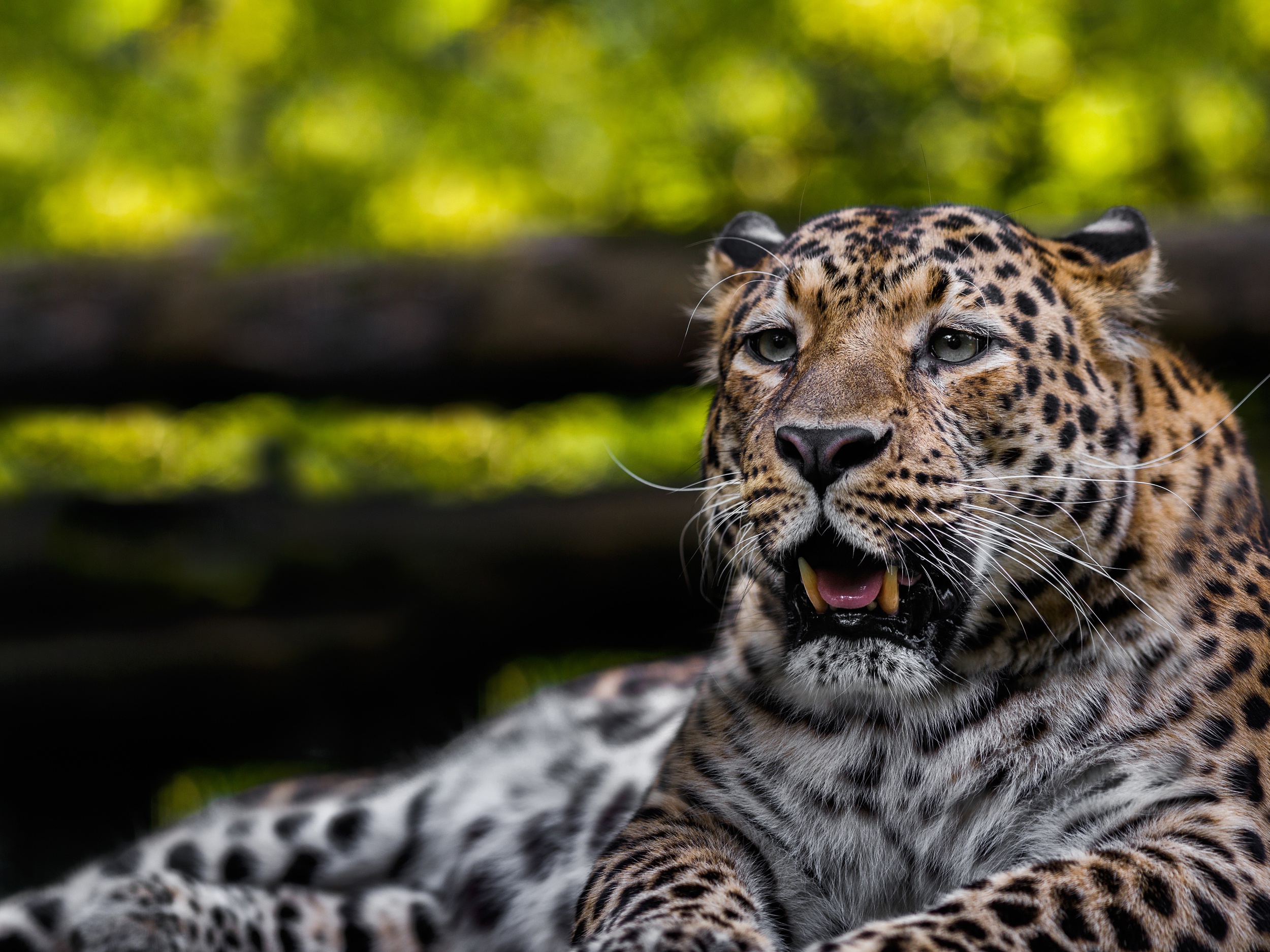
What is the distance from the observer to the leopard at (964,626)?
3092 mm

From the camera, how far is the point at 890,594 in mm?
3271

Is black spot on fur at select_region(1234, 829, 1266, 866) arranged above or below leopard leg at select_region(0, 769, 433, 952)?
above

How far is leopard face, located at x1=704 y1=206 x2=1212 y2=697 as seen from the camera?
3.23 meters

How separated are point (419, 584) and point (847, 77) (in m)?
5.09

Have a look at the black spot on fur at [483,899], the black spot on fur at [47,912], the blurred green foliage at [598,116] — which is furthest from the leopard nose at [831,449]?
the blurred green foliage at [598,116]

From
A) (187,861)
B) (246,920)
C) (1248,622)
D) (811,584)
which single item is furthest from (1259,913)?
(187,861)

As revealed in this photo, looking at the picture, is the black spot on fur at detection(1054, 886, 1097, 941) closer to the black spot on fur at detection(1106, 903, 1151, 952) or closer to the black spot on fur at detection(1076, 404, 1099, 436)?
the black spot on fur at detection(1106, 903, 1151, 952)

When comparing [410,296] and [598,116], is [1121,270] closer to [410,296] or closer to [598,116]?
[410,296]

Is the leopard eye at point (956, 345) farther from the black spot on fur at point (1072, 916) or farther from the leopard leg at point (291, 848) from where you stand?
the leopard leg at point (291, 848)

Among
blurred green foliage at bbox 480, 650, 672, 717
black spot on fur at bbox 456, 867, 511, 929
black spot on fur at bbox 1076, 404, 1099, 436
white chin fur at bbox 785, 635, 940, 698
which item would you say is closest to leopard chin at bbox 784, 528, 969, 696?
white chin fur at bbox 785, 635, 940, 698

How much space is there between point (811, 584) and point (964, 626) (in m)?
0.38

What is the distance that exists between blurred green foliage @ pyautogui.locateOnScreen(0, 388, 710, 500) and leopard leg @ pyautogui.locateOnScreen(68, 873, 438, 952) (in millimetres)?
3898

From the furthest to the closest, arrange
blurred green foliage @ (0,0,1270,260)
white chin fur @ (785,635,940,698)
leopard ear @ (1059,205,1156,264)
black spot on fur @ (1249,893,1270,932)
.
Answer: blurred green foliage @ (0,0,1270,260) < leopard ear @ (1059,205,1156,264) < white chin fur @ (785,635,940,698) < black spot on fur @ (1249,893,1270,932)

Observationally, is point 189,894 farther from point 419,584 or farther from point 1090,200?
point 1090,200
